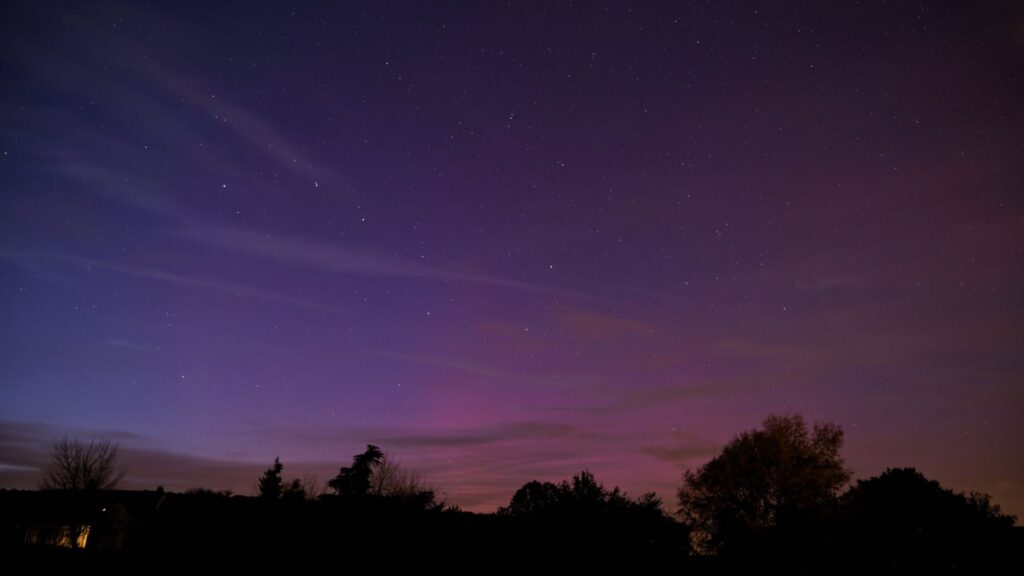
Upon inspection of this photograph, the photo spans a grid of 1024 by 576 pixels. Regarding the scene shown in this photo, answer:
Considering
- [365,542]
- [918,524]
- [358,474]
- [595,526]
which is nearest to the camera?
A: [365,542]

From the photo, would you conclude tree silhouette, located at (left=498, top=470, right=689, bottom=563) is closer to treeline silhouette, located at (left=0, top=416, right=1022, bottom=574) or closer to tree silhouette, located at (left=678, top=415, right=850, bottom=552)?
treeline silhouette, located at (left=0, top=416, right=1022, bottom=574)

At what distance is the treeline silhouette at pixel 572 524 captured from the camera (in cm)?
1459

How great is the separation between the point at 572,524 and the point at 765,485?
121 ft

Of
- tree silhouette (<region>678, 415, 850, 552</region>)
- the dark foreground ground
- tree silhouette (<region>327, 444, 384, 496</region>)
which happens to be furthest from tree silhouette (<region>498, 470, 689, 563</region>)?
tree silhouette (<region>327, 444, 384, 496</region>)

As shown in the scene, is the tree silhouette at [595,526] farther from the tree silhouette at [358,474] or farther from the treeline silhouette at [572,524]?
the tree silhouette at [358,474]

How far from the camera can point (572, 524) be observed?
16.4 metres

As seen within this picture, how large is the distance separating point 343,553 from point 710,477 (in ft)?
138

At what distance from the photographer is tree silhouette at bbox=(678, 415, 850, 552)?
1796 inches

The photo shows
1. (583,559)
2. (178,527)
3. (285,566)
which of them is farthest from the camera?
(583,559)

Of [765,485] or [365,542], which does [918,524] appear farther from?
[365,542]

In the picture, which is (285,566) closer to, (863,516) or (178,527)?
(178,527)

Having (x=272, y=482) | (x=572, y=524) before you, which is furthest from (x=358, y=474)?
(x=572, y=524)

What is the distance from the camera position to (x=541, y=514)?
1675 cm

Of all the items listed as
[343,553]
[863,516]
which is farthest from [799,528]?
[343,553]
